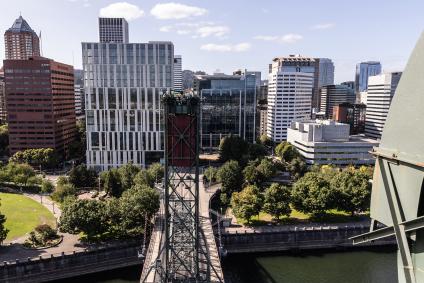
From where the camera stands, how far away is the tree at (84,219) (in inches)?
1635

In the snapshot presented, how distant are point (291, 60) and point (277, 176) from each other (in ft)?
327

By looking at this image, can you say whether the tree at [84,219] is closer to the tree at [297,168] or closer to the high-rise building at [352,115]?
the tree at [297,168]

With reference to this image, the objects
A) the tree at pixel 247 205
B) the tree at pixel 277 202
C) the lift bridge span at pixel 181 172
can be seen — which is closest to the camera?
the lift bridge span at pixel 181 172

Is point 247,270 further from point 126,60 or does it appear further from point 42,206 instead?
point 126,60

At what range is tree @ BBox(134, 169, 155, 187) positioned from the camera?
58.6 meters

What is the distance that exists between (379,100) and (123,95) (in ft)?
288

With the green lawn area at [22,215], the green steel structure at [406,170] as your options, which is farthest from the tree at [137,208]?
the green steel structure at [406,170]

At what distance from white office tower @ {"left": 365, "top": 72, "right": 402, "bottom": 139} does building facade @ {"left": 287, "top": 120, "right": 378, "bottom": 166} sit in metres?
37.9

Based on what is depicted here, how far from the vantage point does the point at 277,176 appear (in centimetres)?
8000

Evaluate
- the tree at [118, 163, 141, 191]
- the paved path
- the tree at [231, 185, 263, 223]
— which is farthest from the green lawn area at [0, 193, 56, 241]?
the tree at [231, 185, 263, 223]

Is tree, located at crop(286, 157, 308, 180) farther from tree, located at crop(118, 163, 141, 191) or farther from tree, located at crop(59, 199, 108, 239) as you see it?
tree, located at crop(59, 199, 108, 239)

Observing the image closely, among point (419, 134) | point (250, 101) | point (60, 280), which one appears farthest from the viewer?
point (250, 101)

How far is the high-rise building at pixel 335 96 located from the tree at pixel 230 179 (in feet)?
410

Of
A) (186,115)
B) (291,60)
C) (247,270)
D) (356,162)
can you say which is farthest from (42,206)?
(291,60)
